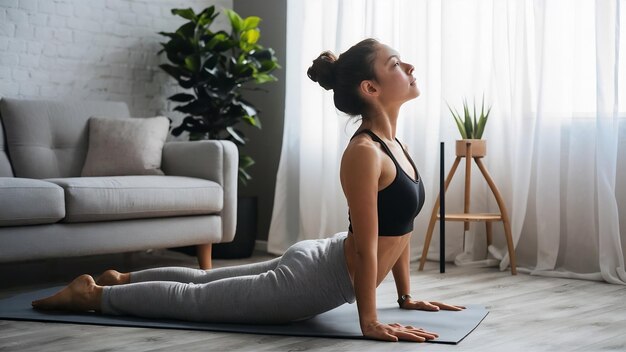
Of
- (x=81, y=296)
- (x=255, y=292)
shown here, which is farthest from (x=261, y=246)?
(x=255, y=292)

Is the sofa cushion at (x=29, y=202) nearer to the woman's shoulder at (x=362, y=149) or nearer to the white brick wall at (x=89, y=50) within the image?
the white brick wall at (x=89, y=50)

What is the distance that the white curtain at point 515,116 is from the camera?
338 cm

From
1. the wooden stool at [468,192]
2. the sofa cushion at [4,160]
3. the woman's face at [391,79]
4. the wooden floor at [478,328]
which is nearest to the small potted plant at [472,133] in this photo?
the wooden stool at [468,192]

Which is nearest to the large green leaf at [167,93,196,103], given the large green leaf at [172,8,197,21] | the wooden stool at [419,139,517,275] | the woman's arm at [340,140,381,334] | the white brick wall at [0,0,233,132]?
the white brick wall at [0,0,233,132]

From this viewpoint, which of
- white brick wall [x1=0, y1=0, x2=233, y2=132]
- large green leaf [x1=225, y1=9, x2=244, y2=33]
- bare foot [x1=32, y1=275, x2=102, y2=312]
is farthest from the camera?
large green leaf [x1=225, y1=9, x2=244, y2=33]

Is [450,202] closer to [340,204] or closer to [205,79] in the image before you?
[340,204]

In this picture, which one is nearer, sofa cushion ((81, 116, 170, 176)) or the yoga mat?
the yoga mat

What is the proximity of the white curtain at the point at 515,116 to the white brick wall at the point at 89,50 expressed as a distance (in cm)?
91

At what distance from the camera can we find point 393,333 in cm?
208

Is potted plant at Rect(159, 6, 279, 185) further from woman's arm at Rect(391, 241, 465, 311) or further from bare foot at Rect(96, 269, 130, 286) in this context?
woman's arm at Rect(391, 241, 465, 311)

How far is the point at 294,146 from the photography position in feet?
15.3

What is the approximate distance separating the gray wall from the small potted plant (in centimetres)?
142

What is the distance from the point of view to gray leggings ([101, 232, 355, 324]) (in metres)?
2.21

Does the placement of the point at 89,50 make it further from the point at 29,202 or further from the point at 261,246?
the point at 29,202
